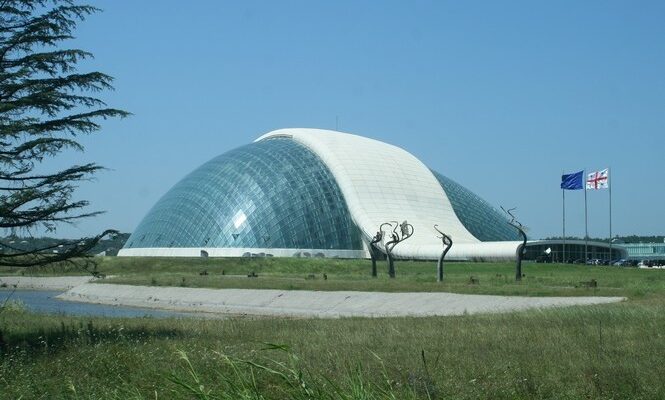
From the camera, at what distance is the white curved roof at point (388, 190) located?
82.1 metres

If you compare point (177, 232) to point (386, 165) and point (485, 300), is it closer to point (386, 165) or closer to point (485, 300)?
point (386, 165)

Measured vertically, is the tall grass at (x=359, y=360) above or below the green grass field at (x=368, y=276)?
below

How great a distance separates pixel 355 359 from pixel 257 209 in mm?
69445

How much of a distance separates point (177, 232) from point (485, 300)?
53.0m

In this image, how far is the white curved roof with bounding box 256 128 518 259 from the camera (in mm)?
82125

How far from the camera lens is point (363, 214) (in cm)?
8438

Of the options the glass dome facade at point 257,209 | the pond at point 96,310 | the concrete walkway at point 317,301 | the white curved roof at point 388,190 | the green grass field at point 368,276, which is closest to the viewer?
the concrete walkway at point 317,301

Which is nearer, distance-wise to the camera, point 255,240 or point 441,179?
point 255,240

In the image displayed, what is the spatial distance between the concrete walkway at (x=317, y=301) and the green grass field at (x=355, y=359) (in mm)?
11152

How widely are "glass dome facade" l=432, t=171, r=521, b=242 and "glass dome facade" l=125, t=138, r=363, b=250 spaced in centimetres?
1415

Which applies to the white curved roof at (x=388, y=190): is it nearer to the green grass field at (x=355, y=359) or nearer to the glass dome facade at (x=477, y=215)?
the glass dome facade at (x=477, y=215)

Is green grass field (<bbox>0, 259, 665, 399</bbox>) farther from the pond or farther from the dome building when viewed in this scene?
the dome building

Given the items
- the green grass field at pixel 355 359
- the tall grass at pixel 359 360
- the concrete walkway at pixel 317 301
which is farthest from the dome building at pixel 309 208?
the tall grass at pixel 359 360

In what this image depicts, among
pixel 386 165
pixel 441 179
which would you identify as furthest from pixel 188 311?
pixel 441 179
